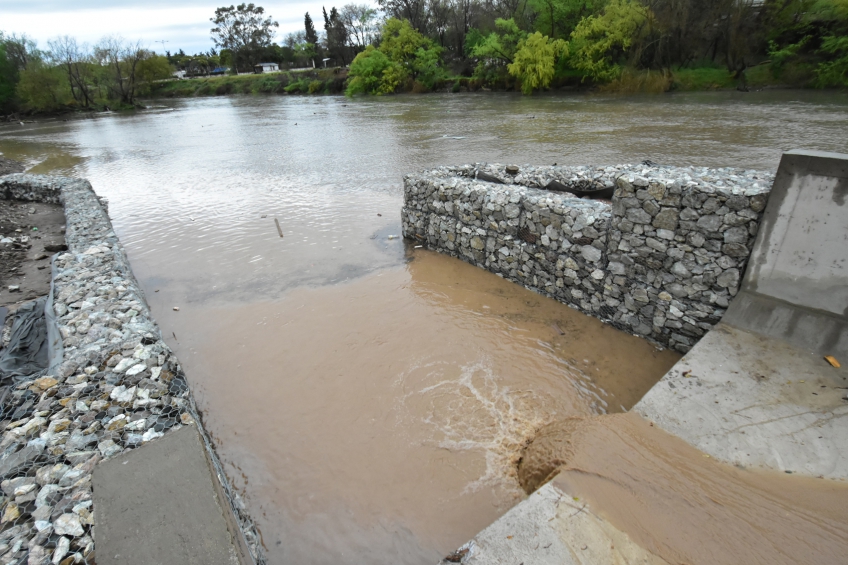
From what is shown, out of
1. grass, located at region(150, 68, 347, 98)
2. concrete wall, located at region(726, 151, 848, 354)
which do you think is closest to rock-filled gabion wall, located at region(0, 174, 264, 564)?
concrete wall, located at region(726, 151, 848, 354)

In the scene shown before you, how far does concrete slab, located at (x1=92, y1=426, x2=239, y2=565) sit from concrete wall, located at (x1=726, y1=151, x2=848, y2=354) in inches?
221

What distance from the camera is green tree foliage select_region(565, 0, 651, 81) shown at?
32156 millimetres

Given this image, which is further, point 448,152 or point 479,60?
point 479,60

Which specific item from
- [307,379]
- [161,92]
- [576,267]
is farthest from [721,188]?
[161,92]

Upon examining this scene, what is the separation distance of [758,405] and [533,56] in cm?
3639

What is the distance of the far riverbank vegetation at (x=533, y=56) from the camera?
2912cm

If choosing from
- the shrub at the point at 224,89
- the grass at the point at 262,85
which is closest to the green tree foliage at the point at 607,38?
the grass at the point at 262,85

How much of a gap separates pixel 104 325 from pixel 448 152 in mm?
14816

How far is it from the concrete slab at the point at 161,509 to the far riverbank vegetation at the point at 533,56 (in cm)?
3615

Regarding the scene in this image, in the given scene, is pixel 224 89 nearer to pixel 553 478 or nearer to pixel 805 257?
pixel 805 257

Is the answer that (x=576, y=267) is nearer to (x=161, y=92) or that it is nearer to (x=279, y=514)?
(x=279, y=514)

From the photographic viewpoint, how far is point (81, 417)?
401cm

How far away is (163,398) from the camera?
4.25 m

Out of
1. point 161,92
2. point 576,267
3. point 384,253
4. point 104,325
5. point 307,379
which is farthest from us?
point 161,92
